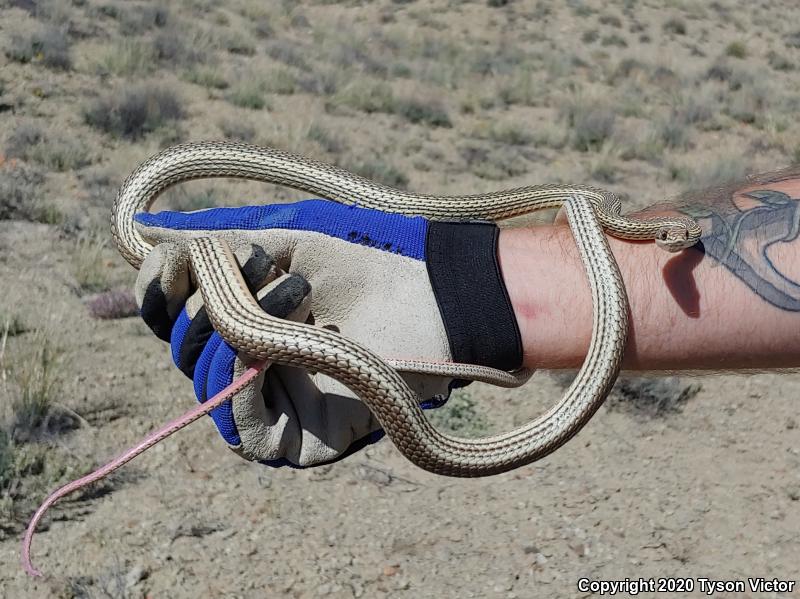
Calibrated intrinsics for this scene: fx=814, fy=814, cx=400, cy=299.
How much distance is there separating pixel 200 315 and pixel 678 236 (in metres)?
1.48

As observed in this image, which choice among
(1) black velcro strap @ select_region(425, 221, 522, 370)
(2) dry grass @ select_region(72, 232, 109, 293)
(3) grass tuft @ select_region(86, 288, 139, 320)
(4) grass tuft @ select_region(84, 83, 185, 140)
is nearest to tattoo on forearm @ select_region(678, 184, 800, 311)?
(1) black velcro strap @ select_region(425, 221, 522, 370)

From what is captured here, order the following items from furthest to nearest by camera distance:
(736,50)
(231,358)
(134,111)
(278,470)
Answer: (736,50), (134,111), (278,470), (231,358)

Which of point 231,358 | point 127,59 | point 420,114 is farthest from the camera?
point 420,114

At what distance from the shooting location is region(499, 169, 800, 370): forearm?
8.04ft

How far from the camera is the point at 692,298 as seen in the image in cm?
250

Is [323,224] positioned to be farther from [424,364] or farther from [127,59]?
[127,59]

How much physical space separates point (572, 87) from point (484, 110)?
3.66 metres

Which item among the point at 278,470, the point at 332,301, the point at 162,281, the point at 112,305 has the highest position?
the point at 162,281

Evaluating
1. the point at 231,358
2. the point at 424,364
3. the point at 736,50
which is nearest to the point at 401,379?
the point at 424,364

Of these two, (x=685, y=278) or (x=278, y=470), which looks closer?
(x=685, y=278)

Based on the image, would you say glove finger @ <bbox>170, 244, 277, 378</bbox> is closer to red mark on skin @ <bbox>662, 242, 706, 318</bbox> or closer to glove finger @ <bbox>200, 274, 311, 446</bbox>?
glove finger @ <bbox>200, 274, 311, 446</bbox>

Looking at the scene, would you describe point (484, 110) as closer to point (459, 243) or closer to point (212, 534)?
point (212, 534)

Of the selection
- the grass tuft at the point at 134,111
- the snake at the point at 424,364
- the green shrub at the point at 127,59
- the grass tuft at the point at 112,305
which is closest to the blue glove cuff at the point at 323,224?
the snake at the point at 424,364

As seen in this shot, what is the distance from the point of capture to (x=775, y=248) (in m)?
2.52
